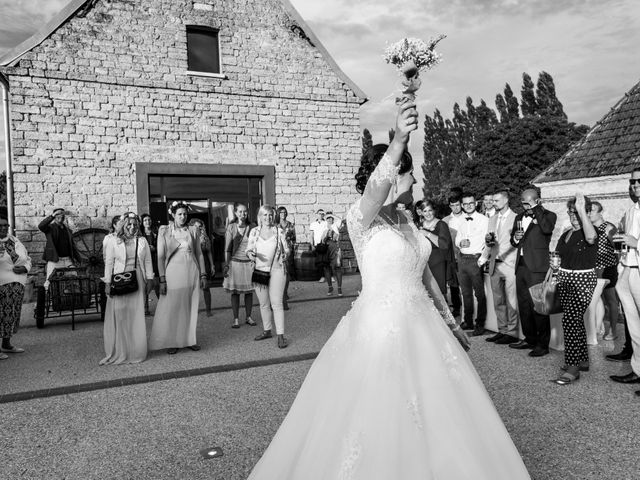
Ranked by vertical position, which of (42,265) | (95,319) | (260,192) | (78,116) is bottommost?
(95,319)

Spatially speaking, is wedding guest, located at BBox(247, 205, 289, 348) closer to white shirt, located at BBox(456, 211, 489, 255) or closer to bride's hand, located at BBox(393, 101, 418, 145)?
white shirt, located at BBox(456, 211, 489, 255)

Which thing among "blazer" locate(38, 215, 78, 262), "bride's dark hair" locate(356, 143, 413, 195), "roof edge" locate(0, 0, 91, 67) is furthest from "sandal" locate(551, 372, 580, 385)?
"roof edge" locate(0, 0, 91, 67)

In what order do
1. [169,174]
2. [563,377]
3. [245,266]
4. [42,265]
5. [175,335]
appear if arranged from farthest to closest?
1. [169,174]
2. [42,265]
3. [245,266]
4. [175,335]
5. [563,377]

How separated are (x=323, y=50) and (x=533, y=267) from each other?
37.7 ft

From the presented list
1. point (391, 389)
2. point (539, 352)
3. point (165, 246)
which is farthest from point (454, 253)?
point (391, 389)

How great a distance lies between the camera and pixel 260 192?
608 inches

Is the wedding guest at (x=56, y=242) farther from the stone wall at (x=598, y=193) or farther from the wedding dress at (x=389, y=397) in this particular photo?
the stone wall at (x=598, y=193)

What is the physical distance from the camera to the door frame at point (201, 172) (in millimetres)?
13820

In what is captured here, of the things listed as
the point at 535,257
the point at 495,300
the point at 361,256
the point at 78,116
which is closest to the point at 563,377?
the point at 535,257

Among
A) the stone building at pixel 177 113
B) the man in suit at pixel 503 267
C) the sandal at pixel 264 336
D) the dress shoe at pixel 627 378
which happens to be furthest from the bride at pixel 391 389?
the stone building at pixel 177 113

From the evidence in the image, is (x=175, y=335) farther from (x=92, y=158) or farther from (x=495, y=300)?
(x=92, y=158)

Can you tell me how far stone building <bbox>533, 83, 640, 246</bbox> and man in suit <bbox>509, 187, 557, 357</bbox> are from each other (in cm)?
741

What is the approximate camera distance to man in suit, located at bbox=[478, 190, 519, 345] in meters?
7.21

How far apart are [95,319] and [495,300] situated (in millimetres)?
7308
